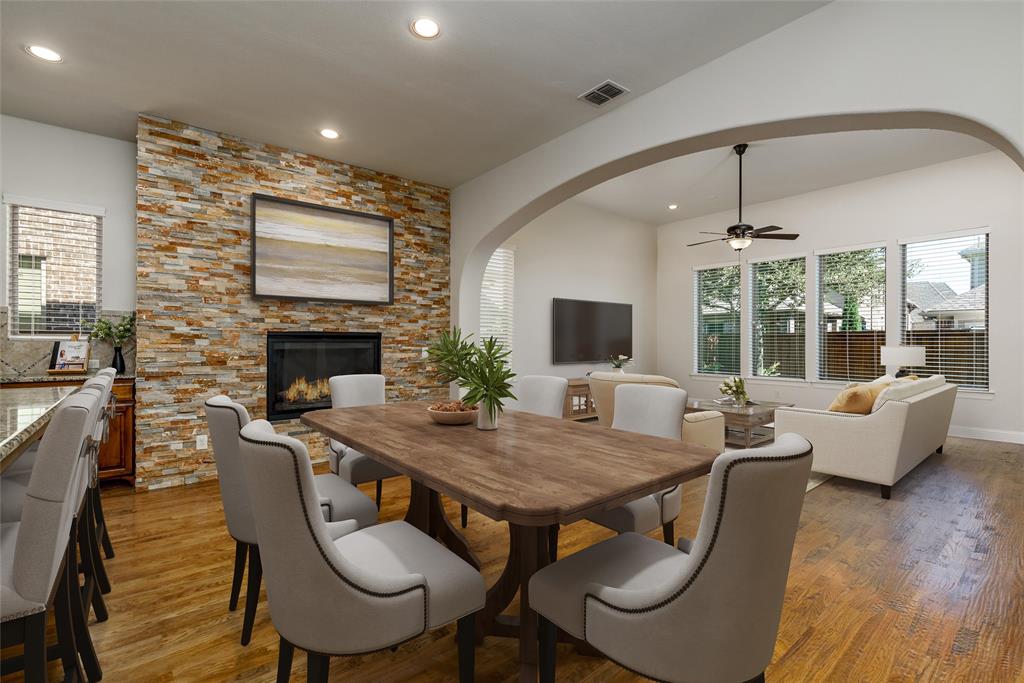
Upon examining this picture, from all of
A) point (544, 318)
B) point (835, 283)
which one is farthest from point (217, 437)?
point (835, 283)

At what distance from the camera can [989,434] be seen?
535cm

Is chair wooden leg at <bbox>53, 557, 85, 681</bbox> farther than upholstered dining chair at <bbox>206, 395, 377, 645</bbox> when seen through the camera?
No

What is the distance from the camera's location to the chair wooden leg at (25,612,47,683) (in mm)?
1165

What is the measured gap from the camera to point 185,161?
380cm

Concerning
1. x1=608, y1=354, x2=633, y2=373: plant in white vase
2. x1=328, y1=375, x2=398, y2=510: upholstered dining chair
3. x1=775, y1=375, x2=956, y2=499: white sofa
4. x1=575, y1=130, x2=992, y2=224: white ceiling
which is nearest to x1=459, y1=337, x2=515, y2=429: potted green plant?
x1=328, y1=375, x2=398, y2=510: upholstered dining chair

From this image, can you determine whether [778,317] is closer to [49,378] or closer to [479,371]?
[479,371]

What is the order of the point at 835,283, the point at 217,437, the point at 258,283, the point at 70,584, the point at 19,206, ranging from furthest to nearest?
1. the point at 835,283
2. the point at 258,283
3. the point at 19,206
4. the point at 217,437
5. the point at 70,584

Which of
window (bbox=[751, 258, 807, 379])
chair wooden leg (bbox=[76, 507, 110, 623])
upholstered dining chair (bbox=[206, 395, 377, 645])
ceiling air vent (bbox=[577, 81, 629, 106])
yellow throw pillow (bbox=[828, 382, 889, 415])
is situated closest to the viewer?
upholstered dining chair (bbox=[206, 395, 377, 645])

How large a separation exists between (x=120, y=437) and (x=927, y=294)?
832 centimetres

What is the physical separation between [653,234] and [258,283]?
636cm

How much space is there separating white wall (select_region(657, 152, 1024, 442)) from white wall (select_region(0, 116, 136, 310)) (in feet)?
23.9

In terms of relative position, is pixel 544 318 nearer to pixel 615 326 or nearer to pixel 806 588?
pixel 615 326

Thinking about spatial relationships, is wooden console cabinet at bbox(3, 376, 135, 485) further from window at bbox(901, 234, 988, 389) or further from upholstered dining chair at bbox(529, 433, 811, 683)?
window at bbox(901, 234, 988, 389)

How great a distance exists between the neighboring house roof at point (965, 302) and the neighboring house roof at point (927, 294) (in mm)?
40
